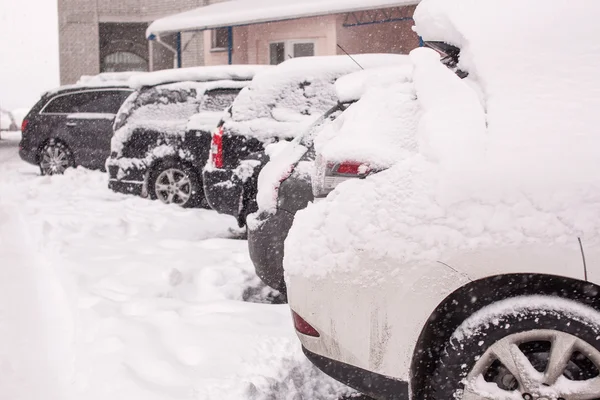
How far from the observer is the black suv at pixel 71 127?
39.2ft

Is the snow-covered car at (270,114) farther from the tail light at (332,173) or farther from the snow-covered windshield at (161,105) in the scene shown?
the tail light at (332,173)

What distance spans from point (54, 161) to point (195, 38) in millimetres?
13520

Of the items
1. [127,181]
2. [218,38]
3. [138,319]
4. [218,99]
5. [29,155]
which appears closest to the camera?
[138,319]

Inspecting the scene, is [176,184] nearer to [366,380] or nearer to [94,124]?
[94,124]

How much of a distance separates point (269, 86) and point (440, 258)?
4872 mm

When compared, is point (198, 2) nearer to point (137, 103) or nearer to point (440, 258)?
point (137, 103)

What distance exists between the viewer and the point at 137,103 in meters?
9.09

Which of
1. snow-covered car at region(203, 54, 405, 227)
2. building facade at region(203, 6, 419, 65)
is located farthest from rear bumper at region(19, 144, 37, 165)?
building facade at region(203, 6, 419, 65)

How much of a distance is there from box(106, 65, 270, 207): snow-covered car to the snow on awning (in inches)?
238

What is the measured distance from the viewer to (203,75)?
347 inches

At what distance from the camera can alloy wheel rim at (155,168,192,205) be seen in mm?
8683

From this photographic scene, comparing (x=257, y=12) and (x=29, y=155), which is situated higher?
(x=257, y=12)

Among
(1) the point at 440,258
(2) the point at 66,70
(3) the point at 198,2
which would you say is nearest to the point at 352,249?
(1) the point at 440,258

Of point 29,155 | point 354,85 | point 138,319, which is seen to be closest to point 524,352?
point 354,85
